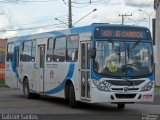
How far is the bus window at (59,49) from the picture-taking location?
791 inches

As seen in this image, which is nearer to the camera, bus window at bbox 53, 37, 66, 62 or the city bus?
the city bus

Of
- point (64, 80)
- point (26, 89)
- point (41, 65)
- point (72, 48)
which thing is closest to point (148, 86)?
point (72, 48)

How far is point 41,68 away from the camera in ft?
74.3

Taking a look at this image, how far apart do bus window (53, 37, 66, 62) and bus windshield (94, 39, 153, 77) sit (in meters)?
2.93

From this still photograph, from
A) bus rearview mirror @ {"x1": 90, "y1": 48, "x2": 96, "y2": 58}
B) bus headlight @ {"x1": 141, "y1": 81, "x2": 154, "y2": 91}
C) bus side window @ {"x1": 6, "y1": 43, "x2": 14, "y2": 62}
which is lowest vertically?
bus headlight @ {"x1": 141, "y1": 81, "x2": 154, "y2": 91}

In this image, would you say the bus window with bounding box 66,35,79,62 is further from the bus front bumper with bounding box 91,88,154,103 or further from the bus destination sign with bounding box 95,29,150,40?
the bus front bumper with bounding box 91,88,154,103

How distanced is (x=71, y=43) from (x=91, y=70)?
240cm

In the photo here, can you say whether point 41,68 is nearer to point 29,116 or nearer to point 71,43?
point 71,43

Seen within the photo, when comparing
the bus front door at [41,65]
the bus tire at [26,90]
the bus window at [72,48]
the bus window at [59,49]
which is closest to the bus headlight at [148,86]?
the bus window at [72,48]

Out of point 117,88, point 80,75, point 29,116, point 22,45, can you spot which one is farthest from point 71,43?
point 22,45

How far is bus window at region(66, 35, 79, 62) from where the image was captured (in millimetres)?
18844

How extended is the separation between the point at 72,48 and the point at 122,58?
2506 mm

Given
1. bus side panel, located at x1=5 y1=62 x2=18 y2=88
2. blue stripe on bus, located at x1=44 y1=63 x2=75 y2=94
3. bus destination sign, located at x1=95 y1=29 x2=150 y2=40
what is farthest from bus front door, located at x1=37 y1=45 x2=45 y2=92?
bus destination sign, located at x1=95 y1=29 x2=150 y2=40

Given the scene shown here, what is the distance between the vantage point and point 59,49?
20.5 meters
